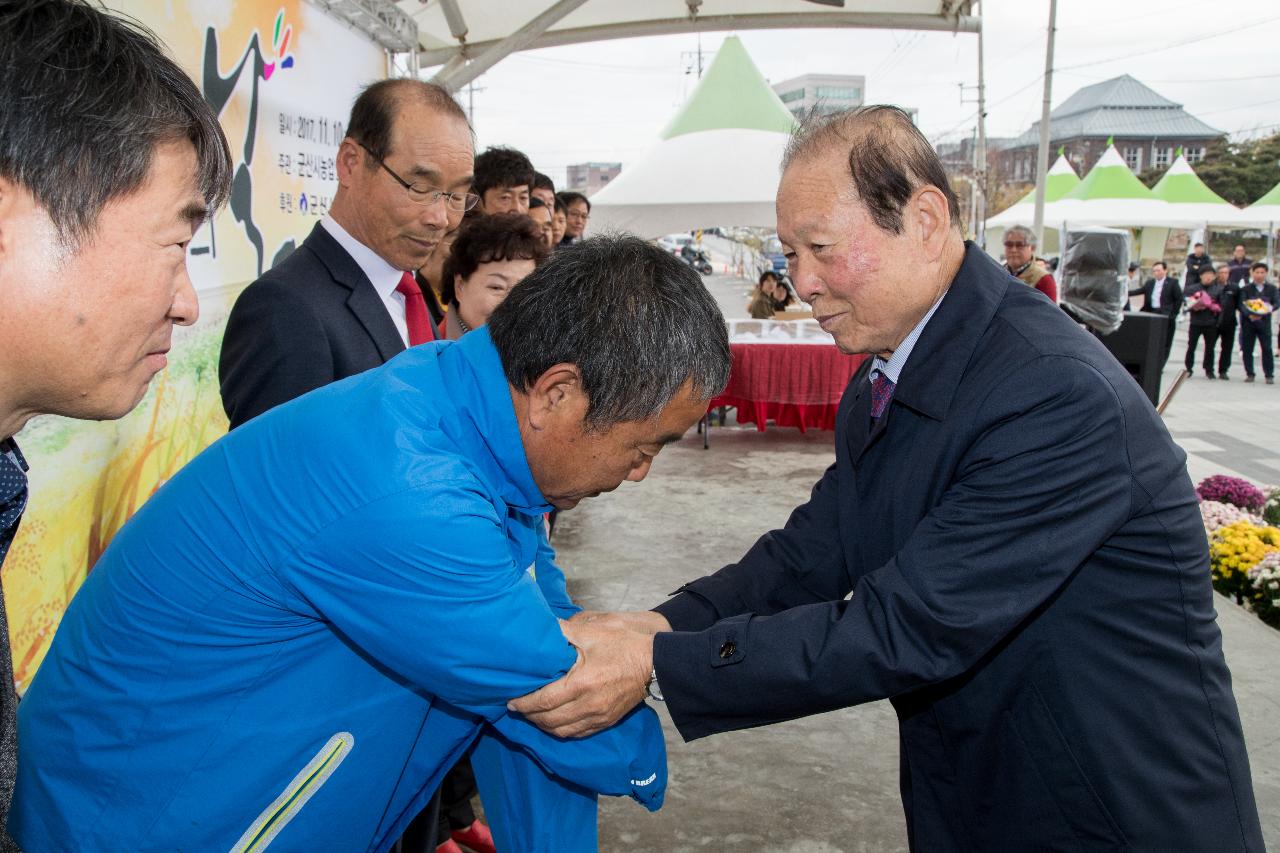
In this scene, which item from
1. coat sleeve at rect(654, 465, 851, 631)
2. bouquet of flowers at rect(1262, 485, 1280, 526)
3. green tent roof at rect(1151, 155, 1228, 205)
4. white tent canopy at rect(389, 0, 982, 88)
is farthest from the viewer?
green tent roof at rect(1151, 155, 1228, 205)

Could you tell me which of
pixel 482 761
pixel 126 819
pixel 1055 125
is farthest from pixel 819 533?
pixel 1055 125

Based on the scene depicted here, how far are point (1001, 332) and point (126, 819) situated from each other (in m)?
1.45

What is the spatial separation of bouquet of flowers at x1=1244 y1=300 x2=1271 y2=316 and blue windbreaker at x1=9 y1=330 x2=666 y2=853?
16300 mm

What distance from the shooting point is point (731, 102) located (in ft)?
37.6

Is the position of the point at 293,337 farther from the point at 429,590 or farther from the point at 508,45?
the point at 508,45

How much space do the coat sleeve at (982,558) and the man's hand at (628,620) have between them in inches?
11.5

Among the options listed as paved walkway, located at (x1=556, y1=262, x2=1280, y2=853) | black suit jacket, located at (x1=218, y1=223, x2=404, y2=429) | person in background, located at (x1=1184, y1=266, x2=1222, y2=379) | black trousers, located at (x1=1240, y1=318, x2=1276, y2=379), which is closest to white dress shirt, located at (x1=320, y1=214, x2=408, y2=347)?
black suit jacket, located at (x1=218, y1=223, x2=404, y2=429)

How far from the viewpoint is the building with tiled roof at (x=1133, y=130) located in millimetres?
70250

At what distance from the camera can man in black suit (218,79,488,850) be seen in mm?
2131

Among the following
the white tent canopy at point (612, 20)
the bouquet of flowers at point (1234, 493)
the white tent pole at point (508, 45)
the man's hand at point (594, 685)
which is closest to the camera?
the man's hand at point (594, 685)

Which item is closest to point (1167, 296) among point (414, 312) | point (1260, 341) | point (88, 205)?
point (1260, 341)

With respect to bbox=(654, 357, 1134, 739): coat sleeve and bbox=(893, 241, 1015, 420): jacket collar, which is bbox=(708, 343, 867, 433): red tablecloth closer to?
bbox=(893, 241, 1015, 420): jacket collar

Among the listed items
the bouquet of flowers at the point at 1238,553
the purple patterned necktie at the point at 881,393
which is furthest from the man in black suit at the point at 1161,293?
the purple patterned necktie at the point at 881,393

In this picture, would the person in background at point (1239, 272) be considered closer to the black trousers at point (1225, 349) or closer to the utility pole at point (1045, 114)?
the black trousers at point (1225, 349)
